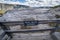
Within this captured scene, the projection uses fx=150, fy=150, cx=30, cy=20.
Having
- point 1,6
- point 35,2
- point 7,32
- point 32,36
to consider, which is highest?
point 7,32

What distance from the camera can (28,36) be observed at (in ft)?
6.39

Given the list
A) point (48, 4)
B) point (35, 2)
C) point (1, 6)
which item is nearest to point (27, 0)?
point (35, 2)

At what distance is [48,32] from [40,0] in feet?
11.0

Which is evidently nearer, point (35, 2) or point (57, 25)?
point (57, 25)

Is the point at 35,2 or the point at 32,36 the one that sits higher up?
the point at 32,36

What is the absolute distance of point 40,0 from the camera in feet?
17.3

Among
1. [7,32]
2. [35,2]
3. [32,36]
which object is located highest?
[7,32]

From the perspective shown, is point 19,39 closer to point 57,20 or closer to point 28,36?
point 28,36

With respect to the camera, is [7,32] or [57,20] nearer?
[7,32]

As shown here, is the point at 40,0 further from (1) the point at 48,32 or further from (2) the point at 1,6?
(1) the point at 48,32

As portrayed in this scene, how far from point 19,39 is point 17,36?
0.38 feet

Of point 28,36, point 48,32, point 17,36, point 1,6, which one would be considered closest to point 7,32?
point 17,36

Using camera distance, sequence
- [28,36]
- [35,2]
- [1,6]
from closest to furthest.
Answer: [28,36] → [35,2] → [1,6]

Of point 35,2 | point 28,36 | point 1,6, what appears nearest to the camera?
point 28,36
